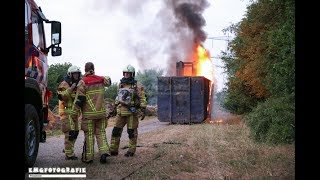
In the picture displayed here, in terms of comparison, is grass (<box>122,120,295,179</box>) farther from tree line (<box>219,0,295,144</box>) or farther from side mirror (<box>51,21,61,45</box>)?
side mirror (<box>51,21,61,45</box>)

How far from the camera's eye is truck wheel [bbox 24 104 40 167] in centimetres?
714

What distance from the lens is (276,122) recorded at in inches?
479

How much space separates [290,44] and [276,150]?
11.5ft

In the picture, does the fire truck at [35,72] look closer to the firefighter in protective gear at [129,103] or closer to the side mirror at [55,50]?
the side mirror at [55,50]

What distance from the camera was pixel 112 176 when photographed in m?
7.38

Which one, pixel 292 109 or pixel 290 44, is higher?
pixel 290 44

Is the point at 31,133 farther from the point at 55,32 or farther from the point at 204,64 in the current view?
the point at 204,64

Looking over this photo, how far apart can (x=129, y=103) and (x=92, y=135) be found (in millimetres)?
1322

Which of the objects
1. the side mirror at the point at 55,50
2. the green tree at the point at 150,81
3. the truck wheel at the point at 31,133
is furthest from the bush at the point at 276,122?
the green tree at the point at 150,81

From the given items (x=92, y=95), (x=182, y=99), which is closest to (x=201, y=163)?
(x=92, y=95)

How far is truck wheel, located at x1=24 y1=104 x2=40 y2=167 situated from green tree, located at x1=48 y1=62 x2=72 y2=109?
28.7 m

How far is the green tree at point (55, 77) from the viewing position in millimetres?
36875
